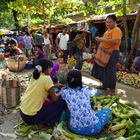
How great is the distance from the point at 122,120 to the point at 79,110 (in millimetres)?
1018

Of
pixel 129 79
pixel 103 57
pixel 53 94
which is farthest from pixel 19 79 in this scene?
pixel 53 94

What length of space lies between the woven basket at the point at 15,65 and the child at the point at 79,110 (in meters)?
7.29

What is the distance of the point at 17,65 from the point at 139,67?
4704mm

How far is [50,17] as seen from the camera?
19141 millimetres

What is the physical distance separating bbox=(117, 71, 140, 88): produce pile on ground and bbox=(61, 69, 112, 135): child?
4.75 meters

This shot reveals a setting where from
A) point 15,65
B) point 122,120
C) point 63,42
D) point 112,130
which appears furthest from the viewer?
point 63,42

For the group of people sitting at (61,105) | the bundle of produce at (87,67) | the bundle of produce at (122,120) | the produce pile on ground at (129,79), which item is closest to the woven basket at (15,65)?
the bundle of produce at (87,67)

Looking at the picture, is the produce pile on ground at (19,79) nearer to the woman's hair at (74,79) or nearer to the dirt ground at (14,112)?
the dirt ground at (14,112)


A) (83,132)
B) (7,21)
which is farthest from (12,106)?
(7,21)

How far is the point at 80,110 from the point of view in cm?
500

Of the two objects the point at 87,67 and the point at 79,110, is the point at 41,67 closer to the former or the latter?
the point at 79,110

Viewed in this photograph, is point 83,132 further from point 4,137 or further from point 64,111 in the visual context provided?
point 4,137

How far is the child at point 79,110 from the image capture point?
501 centimetres

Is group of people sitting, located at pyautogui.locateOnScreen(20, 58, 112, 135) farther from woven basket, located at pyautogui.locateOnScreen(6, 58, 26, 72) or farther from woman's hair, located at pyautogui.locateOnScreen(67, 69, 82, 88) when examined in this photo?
woven basket, located at pyautogui.locateOnScreen(6, 58, 26, 72)
